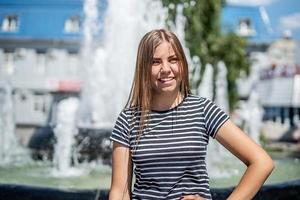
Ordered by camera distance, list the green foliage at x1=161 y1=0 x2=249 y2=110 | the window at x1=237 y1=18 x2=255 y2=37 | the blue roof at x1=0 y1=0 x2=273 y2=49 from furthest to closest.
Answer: the window at x1=237 y1=18 x2=255 y2=37, the blue roof at x1=0 y1=0 x2=273 y2=49, the green foliage at x1=161 y1=0 x2=249 y2=110

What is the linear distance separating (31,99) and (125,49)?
1731 cm

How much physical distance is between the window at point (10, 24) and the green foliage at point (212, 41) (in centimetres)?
1175

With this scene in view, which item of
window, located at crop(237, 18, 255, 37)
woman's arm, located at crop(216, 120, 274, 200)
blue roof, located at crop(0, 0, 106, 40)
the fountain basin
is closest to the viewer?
woman's arm, located at crop(216, 120, 274, 200)

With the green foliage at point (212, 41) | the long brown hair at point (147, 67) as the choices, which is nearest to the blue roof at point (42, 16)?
the green foliage at point (212, 41)

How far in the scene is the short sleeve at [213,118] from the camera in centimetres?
150

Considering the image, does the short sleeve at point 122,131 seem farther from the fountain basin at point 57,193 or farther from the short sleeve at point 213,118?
the fountain basin at point 57,193

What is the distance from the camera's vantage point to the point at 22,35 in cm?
3022

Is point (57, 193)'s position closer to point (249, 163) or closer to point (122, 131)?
point (122, 131)

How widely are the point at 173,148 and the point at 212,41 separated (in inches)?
801

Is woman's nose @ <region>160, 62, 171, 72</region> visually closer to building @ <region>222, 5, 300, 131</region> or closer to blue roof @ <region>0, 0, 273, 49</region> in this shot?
blue roof @ <region>0, 0, 273, 49</region>

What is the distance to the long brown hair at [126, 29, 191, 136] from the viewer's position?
154 centimetres

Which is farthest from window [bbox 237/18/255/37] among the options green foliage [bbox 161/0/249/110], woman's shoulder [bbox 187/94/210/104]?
woman's shoulder [bbox 187/94/210/104]

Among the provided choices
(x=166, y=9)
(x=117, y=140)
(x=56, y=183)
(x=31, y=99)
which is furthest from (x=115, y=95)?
(x=31, y=99)

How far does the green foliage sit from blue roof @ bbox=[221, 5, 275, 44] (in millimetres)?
7869
